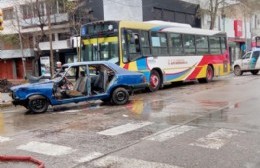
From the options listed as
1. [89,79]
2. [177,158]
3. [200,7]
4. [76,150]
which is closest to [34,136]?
[76,150]

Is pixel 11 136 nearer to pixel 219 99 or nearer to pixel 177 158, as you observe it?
pixel 177 158

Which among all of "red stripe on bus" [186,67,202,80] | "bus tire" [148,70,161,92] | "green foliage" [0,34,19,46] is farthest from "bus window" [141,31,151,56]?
"green foliage" [0,34,19,46]

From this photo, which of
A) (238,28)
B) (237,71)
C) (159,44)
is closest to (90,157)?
(159,44)

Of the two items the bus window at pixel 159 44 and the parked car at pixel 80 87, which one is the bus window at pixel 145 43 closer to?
the bus window at pixel 159 44

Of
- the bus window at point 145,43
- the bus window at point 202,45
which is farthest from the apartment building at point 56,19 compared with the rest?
the bus window at point 145,43

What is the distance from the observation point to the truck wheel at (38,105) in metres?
12.5

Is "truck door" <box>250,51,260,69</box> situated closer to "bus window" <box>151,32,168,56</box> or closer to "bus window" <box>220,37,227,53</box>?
"bus window" <box>220,37,227,53</box>

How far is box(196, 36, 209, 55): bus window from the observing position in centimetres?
2195

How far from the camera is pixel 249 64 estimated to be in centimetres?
2836

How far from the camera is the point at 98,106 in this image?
45.1 feet

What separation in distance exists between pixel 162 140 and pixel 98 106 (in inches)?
235

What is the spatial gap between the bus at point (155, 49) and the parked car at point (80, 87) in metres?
2.63

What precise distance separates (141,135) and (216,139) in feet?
5.25

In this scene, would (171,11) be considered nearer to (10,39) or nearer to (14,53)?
(10,39)
